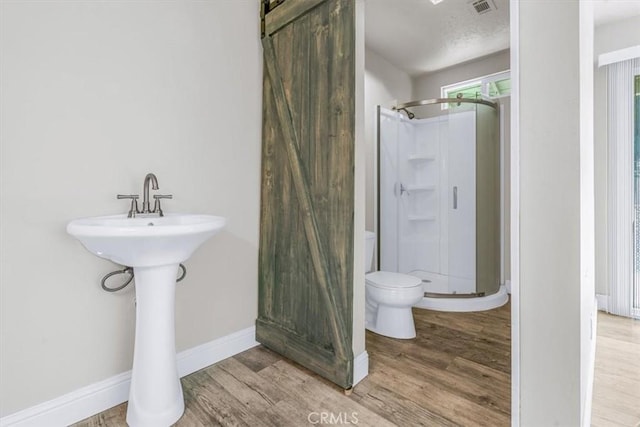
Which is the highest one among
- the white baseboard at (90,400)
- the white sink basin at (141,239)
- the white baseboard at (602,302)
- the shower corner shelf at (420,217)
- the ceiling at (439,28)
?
the ceiling at (439,28)

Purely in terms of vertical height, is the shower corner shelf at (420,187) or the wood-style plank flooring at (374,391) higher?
the shower corner shelf at (420,187)

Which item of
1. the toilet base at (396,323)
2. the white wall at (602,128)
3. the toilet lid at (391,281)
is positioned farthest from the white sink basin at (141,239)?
the white wall at (602,128)

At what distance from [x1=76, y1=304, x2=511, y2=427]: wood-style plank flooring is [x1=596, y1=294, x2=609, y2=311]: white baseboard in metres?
1.35

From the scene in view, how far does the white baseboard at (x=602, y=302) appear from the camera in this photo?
2781 millimetres

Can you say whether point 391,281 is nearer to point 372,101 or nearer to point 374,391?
point 374,391

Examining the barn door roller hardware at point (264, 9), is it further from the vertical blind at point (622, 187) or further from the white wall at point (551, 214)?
the vertical blind at point (622, 187)

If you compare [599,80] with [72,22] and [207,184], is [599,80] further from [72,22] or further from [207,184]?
[72,22]

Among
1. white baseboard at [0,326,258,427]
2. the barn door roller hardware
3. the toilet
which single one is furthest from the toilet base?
the barn door roller hardware

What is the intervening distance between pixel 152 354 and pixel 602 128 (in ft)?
12.2

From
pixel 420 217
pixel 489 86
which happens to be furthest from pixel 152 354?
pixel 489 86

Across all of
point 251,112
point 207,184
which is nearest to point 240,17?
point 251,112

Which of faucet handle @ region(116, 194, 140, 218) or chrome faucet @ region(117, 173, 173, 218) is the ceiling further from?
faucet handle @ region(116, 194, 140, 218)

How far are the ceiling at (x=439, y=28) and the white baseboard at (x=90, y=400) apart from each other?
9.45 ft

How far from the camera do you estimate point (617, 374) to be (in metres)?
1.79
